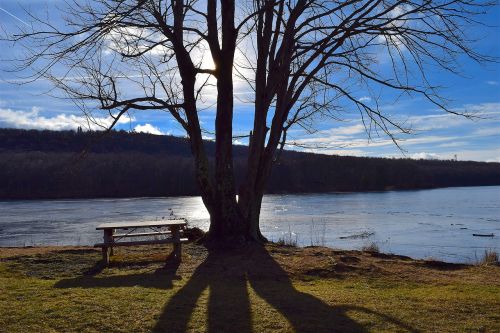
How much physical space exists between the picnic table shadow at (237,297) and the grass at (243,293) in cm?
Result: 1

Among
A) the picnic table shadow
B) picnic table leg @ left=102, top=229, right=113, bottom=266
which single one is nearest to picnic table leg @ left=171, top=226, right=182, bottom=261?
the picnic table shadow

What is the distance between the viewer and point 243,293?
7109 millimetres

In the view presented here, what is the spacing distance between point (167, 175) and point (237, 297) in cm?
7870

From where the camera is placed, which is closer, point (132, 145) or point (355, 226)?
point (355, 226)

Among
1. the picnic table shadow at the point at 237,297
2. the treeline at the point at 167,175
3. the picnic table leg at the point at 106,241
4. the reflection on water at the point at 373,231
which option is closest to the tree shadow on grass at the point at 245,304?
the picnic table shadow at the point at 237,297

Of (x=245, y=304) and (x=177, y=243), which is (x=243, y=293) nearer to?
(x=245, y=304)

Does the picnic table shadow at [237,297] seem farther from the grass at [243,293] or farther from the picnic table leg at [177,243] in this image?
Result: the picnic table leg at [177,243]

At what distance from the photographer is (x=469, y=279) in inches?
341

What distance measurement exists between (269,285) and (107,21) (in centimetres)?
538

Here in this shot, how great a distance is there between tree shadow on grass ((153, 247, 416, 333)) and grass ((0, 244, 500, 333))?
1 cm

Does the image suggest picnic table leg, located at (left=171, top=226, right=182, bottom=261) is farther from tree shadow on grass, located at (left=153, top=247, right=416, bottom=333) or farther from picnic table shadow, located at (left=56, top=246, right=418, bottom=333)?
tree shadow on grass, located at (left=153, top=247, right=416, bottom=333)

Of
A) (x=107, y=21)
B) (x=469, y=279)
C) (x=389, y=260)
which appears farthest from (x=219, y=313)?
(x=107, y=21)

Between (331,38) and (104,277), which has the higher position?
(331,38)

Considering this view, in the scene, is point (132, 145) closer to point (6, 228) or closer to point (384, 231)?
point (6, 228)
